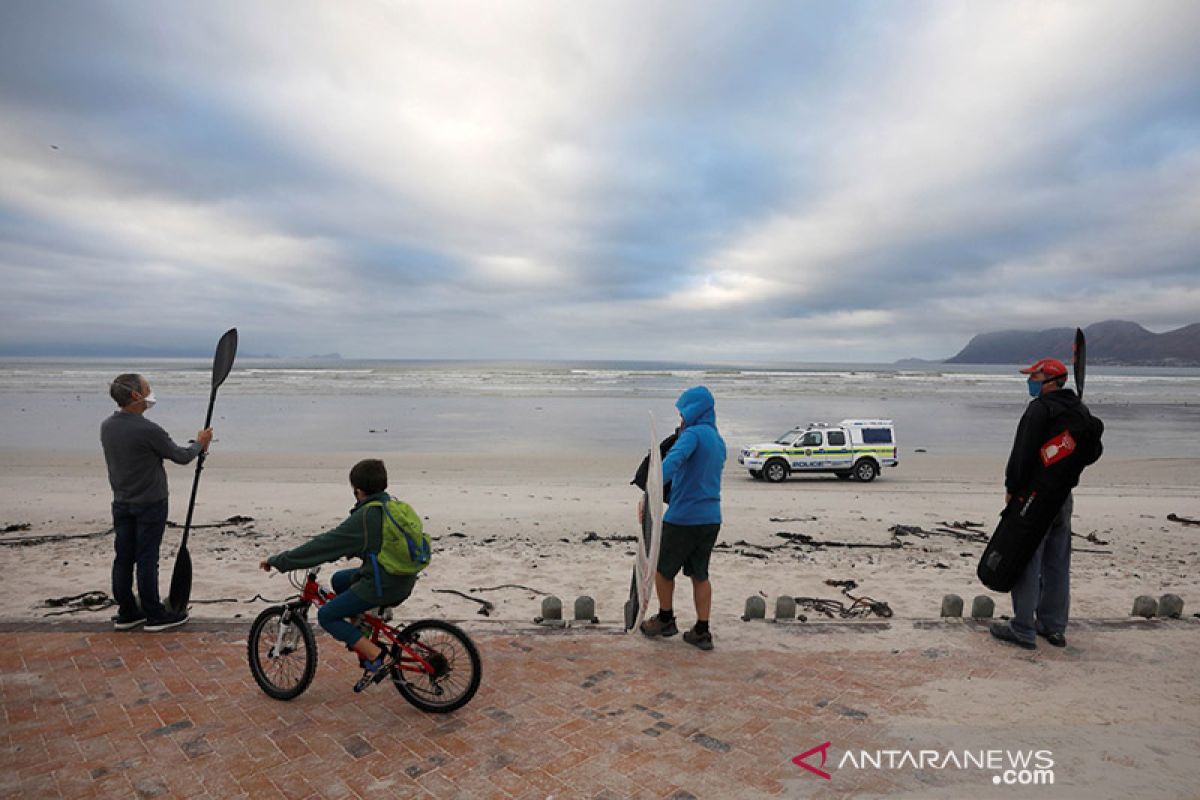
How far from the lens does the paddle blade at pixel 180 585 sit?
17.3 ft

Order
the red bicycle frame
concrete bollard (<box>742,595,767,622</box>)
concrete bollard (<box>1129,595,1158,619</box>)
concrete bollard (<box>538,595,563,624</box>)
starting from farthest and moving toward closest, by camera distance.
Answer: concrete bollard (<box>1129,595,1158,619</box>) → concrete bollard (<box>742,595,767,622</box>) → concrete bollard (<box>538,595,563,624</box>) → the red bicycle frame

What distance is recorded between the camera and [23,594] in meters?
6.47

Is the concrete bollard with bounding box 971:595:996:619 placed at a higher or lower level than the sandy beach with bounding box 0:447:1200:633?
higher

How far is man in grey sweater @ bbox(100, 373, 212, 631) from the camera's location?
488cm

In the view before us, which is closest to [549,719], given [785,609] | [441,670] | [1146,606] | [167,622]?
[441,670]

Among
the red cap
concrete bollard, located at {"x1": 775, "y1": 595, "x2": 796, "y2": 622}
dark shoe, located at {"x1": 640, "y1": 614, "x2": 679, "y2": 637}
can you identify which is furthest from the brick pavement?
the red cap

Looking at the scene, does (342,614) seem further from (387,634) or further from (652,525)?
(652,525)

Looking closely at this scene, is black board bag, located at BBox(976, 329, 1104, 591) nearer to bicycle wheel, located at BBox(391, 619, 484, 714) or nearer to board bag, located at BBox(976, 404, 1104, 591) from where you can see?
board bag, located at BBox(976, 404, 1104, 591)

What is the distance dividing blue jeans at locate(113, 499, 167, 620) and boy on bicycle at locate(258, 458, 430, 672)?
6.61 feet

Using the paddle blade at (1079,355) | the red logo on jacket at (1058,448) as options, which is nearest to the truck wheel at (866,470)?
the paddle blade at (1079,355)

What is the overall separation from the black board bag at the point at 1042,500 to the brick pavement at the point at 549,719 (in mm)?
619

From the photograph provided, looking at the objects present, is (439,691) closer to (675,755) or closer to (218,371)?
(675,755)

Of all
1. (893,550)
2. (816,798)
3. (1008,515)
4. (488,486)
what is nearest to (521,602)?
(816,798)

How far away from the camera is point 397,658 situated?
3.94 meters
